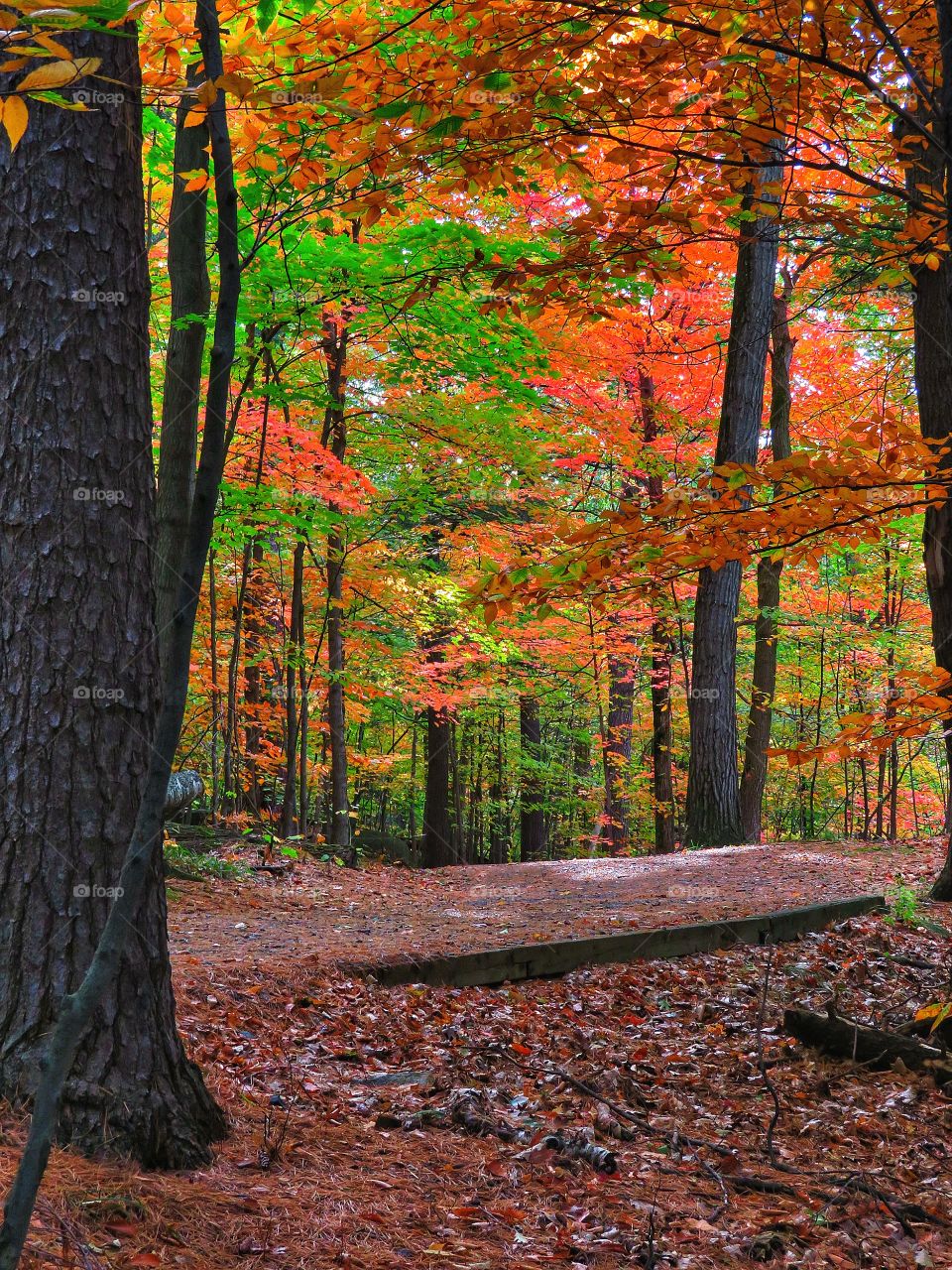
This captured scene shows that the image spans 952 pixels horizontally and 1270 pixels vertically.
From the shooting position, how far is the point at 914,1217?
3172 millimetres

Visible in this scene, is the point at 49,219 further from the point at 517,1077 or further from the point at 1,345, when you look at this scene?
the point at 517,1077

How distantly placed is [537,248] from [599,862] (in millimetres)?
6913

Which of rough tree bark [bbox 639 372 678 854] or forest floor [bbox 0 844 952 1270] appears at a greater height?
rough tree bark [bbox 639 372 678 854]

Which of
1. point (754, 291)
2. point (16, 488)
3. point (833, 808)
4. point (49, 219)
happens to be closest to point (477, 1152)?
point (16, 488)
